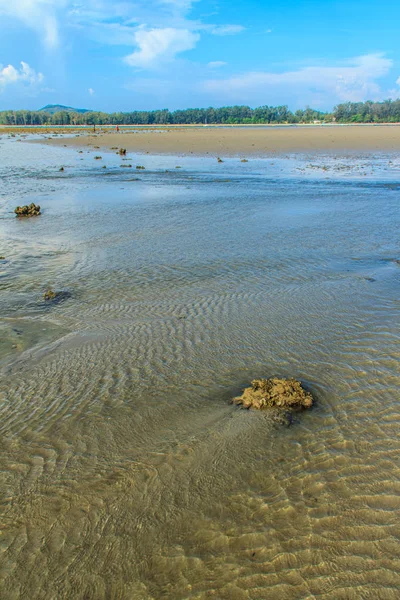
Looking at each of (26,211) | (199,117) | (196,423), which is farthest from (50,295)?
(199,117)

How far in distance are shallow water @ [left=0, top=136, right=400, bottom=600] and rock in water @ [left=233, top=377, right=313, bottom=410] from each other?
137 mm

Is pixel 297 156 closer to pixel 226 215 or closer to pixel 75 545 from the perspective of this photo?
pixel 226 215

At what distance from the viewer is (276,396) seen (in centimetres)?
434

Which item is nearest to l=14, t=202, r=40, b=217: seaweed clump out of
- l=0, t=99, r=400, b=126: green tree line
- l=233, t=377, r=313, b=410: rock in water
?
l=233, t=377, r=313, b=410: rock in water

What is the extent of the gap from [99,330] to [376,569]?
438cm

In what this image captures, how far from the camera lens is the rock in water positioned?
4.30m

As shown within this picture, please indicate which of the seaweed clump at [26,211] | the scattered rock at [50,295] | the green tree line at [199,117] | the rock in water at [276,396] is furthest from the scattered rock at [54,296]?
the green tree line at [199,117]

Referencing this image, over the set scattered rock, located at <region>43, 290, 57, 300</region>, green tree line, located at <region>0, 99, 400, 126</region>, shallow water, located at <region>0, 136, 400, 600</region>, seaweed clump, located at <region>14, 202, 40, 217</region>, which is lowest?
shallow water, located at <region>0, 136, 400, 600</region>

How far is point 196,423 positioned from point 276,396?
0.88m

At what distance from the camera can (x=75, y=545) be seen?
293cm

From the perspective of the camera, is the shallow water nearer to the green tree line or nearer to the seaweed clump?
the seaweed clump

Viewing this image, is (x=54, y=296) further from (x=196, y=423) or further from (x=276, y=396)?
(x=276, y=396)

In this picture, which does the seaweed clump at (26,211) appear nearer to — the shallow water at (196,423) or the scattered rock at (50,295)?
the shallow water at (196,423)

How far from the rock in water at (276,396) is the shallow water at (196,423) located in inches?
5.4
